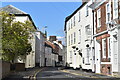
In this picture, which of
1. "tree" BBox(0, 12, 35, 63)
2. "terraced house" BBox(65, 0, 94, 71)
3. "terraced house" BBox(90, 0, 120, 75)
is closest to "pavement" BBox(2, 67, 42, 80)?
"tree" BBox(0, 12, 35, 63)

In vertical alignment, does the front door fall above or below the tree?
below

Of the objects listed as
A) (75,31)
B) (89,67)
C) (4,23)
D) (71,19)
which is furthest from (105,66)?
(71,19)

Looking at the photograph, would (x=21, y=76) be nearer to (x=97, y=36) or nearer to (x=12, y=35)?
(x=12, y=35)

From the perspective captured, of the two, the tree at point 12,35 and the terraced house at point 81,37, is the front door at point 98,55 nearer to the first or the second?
the terraced house at point 81,37

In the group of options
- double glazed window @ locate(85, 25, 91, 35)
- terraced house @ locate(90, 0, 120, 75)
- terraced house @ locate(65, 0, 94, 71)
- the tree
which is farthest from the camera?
terraced house @ locate(65, 0, 94, 71)

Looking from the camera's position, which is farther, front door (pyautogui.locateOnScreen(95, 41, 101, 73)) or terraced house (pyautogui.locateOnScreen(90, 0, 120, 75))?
front door (pyautogui.locateOnScreen(95, 41, 101, 73))

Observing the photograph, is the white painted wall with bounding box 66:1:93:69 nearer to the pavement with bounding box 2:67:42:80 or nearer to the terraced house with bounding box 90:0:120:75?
the terraced house with bounding box 90:0:120:75

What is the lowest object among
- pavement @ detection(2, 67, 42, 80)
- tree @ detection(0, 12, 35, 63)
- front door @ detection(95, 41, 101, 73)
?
pavement @ detection(2, 67, 42, 80)

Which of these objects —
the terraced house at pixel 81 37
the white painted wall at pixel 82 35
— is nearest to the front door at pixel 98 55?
the terraced house at pixel 81 37

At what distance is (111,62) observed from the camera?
23.1 m

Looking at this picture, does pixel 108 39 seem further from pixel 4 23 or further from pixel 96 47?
pixel 4 23

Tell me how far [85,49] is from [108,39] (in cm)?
908

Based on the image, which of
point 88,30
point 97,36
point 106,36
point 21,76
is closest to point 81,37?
point 88,30

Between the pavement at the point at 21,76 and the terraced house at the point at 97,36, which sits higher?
the terraced house at the point at 97,36
